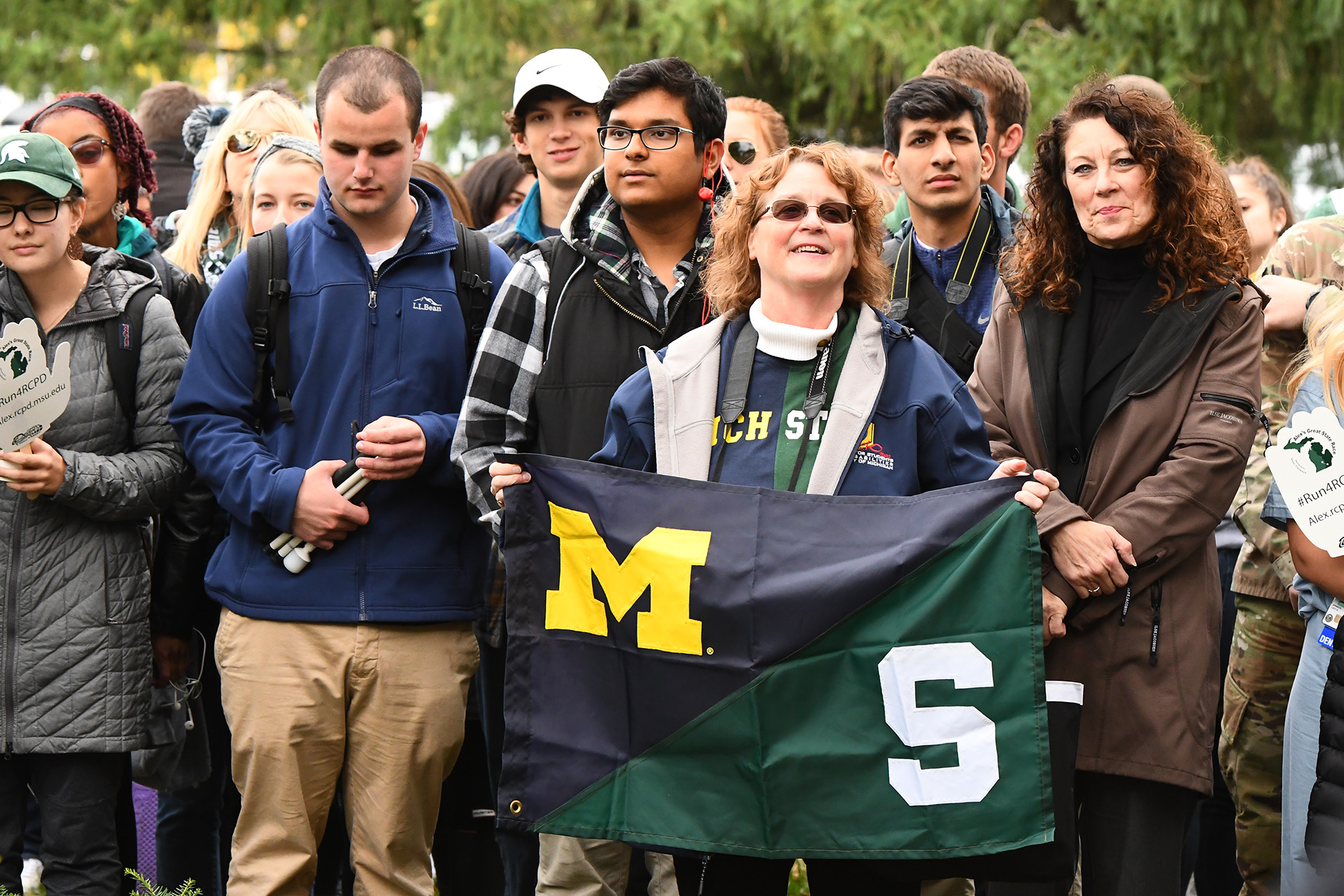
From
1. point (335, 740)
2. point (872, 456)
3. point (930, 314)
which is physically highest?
point (930, 314)

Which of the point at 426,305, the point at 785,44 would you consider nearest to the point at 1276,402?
the point at 426,305

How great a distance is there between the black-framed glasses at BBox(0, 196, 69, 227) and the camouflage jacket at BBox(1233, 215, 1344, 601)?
3843 mm

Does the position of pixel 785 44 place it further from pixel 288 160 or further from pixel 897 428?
pixel 897 428

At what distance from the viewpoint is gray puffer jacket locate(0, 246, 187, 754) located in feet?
15.3

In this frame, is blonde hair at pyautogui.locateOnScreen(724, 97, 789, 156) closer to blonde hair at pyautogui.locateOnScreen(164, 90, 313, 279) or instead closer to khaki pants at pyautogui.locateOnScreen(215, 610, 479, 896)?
blonde hair at pyautogui.locateOnScreen(164, 90, 313, 279)

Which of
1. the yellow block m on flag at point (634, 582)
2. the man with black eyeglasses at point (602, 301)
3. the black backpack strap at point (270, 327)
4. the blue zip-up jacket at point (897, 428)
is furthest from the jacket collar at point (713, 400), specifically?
the black backpack strap at point (270, 327)

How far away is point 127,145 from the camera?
558 cm

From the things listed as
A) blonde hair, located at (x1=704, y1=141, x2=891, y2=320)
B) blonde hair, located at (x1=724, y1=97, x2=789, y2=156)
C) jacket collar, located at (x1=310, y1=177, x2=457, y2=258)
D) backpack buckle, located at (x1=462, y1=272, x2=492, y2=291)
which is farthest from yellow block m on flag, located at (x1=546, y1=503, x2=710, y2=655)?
blonde hair, located at (x1=724, y1=97, x2=789, y2=156)

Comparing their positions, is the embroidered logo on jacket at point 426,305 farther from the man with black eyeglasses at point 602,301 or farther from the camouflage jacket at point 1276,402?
the camouflage jacket at point 1276,402

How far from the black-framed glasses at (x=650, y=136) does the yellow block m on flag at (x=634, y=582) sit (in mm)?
1293

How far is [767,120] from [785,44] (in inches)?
192

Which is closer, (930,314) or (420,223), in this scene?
(420,223)

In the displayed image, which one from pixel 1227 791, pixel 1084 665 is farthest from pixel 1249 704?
pixel 1084 665

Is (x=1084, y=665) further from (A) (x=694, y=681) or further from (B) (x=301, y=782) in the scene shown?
(B) (x=301, y=782)
